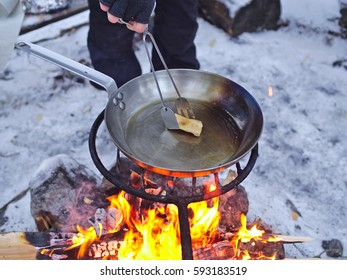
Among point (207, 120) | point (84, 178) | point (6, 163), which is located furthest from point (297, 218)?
point (6, 163)

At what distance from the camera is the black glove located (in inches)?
72.0

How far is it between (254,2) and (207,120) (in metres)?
2.14

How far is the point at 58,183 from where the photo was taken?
2266 millimetres

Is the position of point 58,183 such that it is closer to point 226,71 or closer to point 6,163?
point 6,163

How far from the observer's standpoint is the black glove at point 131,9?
183 centimetres

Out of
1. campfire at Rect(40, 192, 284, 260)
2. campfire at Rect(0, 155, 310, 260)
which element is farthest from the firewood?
campfire at Rect(40, 192, 284, 260)

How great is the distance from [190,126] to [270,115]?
1.47m

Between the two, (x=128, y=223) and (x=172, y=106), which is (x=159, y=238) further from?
(x=172, y=106)

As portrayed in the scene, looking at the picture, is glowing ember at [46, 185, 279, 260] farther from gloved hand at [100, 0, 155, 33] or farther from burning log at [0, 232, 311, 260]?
gloved hand at [100, 0, 155, 33]

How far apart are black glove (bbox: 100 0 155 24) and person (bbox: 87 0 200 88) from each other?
0.83 m

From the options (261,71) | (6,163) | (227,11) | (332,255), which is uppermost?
(227,11)

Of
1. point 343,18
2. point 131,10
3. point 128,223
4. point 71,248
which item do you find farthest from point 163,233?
point 343,18

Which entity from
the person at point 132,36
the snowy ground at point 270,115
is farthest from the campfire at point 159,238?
the person at point 132,36

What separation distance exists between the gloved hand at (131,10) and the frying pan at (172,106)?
28cm
